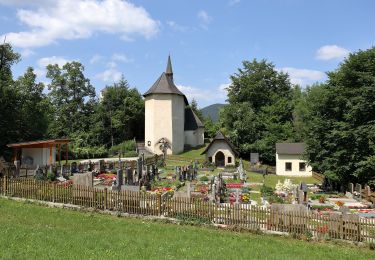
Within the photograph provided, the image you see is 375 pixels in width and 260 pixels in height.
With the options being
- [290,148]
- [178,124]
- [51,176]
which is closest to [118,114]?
[178,124]

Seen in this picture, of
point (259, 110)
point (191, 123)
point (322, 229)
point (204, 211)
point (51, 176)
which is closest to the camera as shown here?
point (322, 229)

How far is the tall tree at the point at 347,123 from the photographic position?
29531 mm

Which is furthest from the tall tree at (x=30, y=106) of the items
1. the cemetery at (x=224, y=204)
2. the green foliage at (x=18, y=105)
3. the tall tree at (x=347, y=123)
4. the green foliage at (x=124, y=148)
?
the tall tree at (x=347, y=123)

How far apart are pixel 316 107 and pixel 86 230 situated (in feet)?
84.1

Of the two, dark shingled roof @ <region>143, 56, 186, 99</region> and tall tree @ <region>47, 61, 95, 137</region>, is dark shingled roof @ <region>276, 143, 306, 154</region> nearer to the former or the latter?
dark shingled roof @ <region>143, 56, 186, 99</region>

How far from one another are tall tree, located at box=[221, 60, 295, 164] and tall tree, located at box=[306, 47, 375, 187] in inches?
868

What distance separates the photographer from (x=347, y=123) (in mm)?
30859

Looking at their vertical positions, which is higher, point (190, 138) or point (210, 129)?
point (210, 129)

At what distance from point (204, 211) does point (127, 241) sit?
5.17 meters

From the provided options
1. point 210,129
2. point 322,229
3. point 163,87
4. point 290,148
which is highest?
point 163,87

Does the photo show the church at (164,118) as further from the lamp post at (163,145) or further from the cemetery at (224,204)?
the cemetery at (224,204)

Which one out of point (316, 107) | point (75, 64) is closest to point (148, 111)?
point (75, 64)

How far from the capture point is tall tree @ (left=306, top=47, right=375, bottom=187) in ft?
96.9

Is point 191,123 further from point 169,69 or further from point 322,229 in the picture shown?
point 322,229
